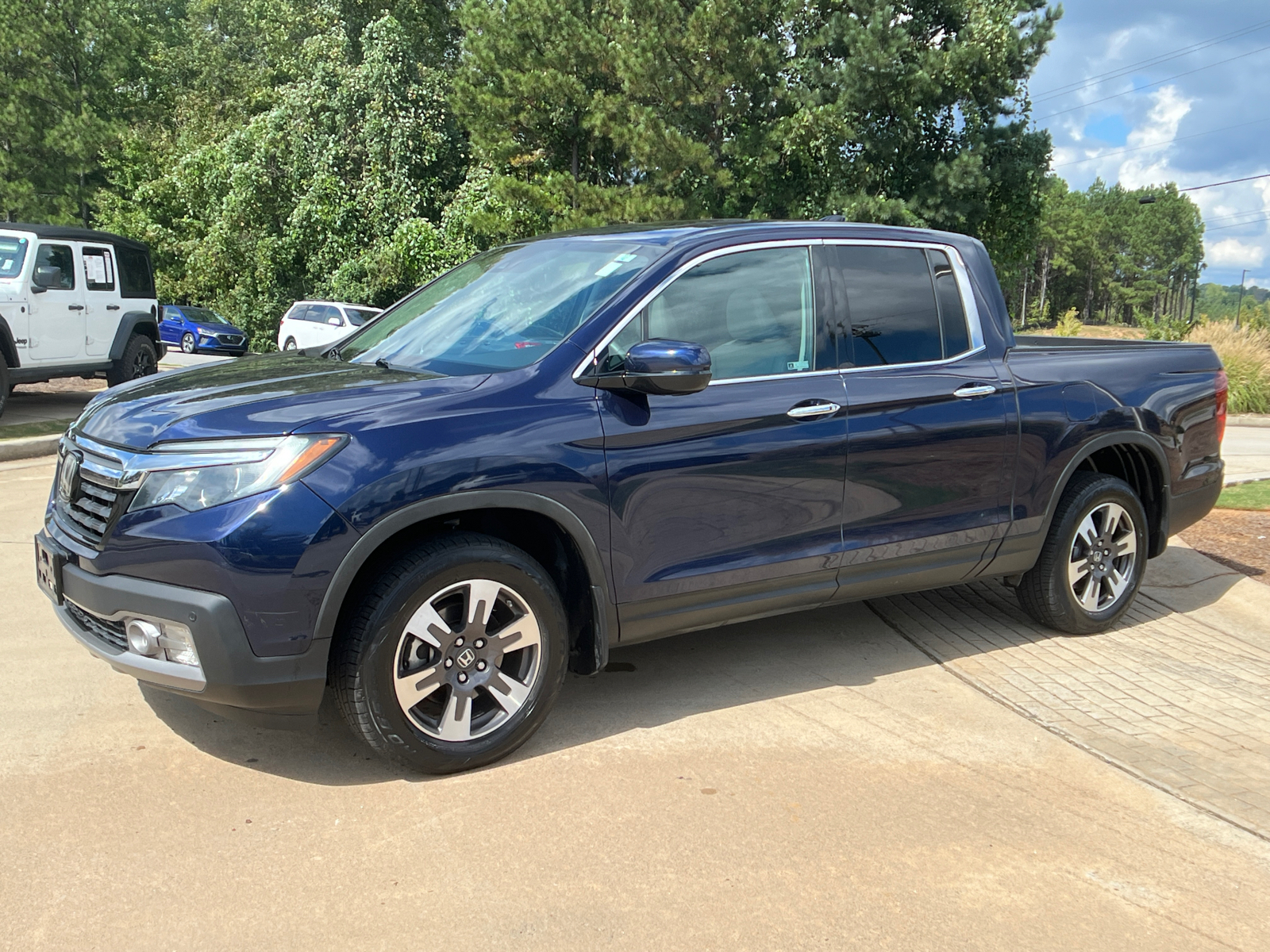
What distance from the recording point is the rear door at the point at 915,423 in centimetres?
455

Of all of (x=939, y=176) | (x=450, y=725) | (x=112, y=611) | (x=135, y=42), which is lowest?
(x=450, y=725)

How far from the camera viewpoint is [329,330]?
2462 cm

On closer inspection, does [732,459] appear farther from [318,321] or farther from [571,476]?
[318,321]

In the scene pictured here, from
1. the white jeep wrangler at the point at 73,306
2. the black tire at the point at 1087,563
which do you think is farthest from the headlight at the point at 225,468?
the white jeep wrangler at the point at 73,306

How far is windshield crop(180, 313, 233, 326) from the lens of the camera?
32125mm

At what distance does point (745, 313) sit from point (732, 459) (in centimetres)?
62

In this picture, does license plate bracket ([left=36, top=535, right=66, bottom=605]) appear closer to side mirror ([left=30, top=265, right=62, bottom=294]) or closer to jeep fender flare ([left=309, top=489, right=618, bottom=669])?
jeep fender flare ([left=309, top=489, right=618, bottom=669])

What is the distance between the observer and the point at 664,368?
3.77 m

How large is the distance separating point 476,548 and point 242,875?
117 cm

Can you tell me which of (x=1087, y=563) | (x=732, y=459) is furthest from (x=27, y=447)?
(x=1087, y=563)

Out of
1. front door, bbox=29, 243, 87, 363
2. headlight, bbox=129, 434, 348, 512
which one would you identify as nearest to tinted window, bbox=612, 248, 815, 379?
headlight, bbox=129, 434, 348, 512

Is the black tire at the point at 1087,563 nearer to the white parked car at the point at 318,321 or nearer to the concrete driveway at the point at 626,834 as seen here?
the concrete driveway at the point at 626,834

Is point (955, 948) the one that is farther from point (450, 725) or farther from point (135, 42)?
point (135, 42)

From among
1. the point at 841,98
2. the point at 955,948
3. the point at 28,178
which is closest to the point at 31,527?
the point at 955,948
